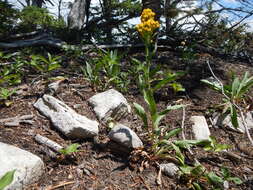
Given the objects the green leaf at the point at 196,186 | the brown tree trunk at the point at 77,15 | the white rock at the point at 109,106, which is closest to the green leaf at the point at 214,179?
the green leaf at the point at 196,186

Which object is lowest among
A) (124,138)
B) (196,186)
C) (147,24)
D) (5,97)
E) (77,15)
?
(196,186)

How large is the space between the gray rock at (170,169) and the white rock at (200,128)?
1.67ft

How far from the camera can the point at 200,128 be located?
1973mm

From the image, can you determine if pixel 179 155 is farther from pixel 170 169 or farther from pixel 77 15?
pixel 77 15

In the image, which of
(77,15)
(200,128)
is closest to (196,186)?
(200,128)

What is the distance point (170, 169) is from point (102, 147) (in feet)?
1.79

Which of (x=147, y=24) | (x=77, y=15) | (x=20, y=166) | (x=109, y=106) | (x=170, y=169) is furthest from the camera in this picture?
(x=77, y=15)

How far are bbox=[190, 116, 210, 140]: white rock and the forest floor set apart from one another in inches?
2.0

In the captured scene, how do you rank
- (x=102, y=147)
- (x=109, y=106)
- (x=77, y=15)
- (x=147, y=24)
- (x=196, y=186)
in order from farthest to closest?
(x=77, y=15), (x=109, y=106), (x=147, y=24), (x=102, y=147), (x=196, y=186)

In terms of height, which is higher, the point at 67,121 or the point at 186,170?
the point at 67,121

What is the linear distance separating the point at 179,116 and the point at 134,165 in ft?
2.95

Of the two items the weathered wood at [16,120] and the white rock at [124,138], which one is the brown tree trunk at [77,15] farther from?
the white rock at [124,138]

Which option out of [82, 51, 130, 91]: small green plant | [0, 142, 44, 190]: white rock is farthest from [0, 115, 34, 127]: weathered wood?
[82, 51, 130, 91]: small green plant

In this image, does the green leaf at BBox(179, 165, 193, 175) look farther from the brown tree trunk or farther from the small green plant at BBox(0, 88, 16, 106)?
the brown tree trunk
